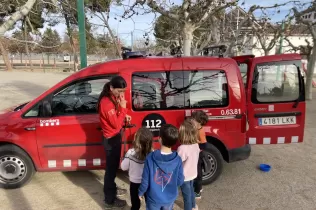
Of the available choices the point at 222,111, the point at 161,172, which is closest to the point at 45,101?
the point at 161,172

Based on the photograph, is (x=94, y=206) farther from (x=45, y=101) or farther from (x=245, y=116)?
(x=245, y=116)

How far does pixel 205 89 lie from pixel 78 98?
174 cm

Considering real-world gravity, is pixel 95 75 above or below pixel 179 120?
above

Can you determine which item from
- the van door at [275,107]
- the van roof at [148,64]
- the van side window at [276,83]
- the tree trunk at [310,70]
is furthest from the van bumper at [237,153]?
the tree trunk at [310,70]

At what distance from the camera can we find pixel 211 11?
269 inches

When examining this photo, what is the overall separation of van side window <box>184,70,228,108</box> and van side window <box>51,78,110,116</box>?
3.71ft

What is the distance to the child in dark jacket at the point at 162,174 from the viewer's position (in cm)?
236

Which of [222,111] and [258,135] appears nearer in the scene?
[222,111]

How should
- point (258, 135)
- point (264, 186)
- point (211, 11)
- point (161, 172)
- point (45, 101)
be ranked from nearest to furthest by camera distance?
point (161, 172) < point (45, 101) < point (264, 186) < point (258, 135) < point (211, 11)

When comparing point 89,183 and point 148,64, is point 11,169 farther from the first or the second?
point 148,64

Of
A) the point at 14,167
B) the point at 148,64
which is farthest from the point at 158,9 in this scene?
the point at 14,167

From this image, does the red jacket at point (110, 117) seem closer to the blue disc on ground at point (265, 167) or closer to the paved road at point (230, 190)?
the paved road at point (230, 190)

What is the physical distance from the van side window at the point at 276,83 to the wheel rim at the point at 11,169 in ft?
11.4

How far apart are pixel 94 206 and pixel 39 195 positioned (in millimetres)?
831
